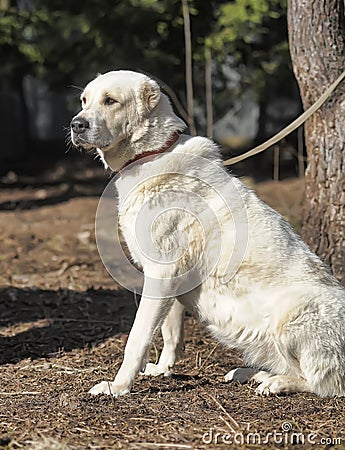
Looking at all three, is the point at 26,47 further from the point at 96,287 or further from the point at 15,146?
the point at 96,287

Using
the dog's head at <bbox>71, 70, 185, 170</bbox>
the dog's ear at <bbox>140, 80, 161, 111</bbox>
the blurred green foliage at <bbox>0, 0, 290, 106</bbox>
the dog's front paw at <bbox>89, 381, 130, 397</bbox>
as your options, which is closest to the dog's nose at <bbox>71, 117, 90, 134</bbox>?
the dog's head at <bbox>71, 70, 185, 170</bbox>

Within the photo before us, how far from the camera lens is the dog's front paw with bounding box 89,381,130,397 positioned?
399 cm

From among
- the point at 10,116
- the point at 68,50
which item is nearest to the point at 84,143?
the point at 68,50

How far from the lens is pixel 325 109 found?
5.31 meters

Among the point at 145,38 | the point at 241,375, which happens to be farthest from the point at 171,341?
the point at 145,38

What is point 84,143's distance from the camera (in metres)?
4.12

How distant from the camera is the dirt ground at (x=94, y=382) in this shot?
346 centimetres

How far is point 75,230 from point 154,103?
493 centimetres

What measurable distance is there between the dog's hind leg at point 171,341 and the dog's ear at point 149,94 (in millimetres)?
1211

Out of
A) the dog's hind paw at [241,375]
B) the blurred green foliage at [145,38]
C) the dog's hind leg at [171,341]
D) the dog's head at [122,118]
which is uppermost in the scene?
the dog's head at [122,118]

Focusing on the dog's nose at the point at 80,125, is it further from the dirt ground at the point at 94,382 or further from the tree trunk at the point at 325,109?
the tree trunk at the point at 325,109
